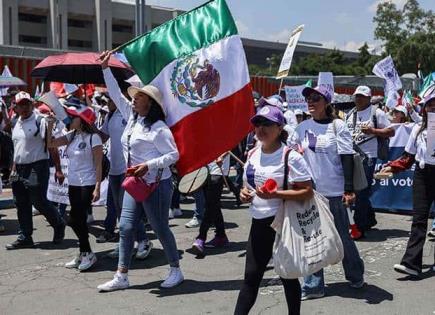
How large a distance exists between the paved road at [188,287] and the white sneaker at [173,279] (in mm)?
74

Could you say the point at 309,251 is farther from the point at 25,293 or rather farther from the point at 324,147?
the point at 25,293

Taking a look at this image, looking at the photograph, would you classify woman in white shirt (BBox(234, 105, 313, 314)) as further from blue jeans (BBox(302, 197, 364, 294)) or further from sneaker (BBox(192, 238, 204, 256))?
sneaker (BBox(192, 238, 204, 256))

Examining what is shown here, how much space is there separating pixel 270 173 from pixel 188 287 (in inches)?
81.4

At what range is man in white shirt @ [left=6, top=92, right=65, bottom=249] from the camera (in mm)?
7855

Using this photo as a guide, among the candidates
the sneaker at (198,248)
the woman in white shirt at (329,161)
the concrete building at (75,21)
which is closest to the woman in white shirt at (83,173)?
the sneaker at (198,248)

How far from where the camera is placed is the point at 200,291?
19.1 feet

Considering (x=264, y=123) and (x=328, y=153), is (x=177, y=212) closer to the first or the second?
(x=328, y=153)

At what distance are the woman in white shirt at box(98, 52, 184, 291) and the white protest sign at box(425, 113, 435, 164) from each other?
8.22ft

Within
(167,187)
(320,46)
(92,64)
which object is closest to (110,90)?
(167,187)

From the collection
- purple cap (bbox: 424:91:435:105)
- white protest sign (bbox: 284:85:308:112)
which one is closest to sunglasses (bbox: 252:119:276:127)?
purple cap (bbox: 424:91:435:105)

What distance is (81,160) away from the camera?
664 centimetres

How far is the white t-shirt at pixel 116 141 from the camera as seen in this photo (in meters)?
7.25

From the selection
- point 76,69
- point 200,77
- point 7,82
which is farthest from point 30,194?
point 7,82

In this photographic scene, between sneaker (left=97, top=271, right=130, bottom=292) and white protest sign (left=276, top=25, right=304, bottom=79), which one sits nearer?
sneaker (left=97, top=271, right=130, bottom=292)
